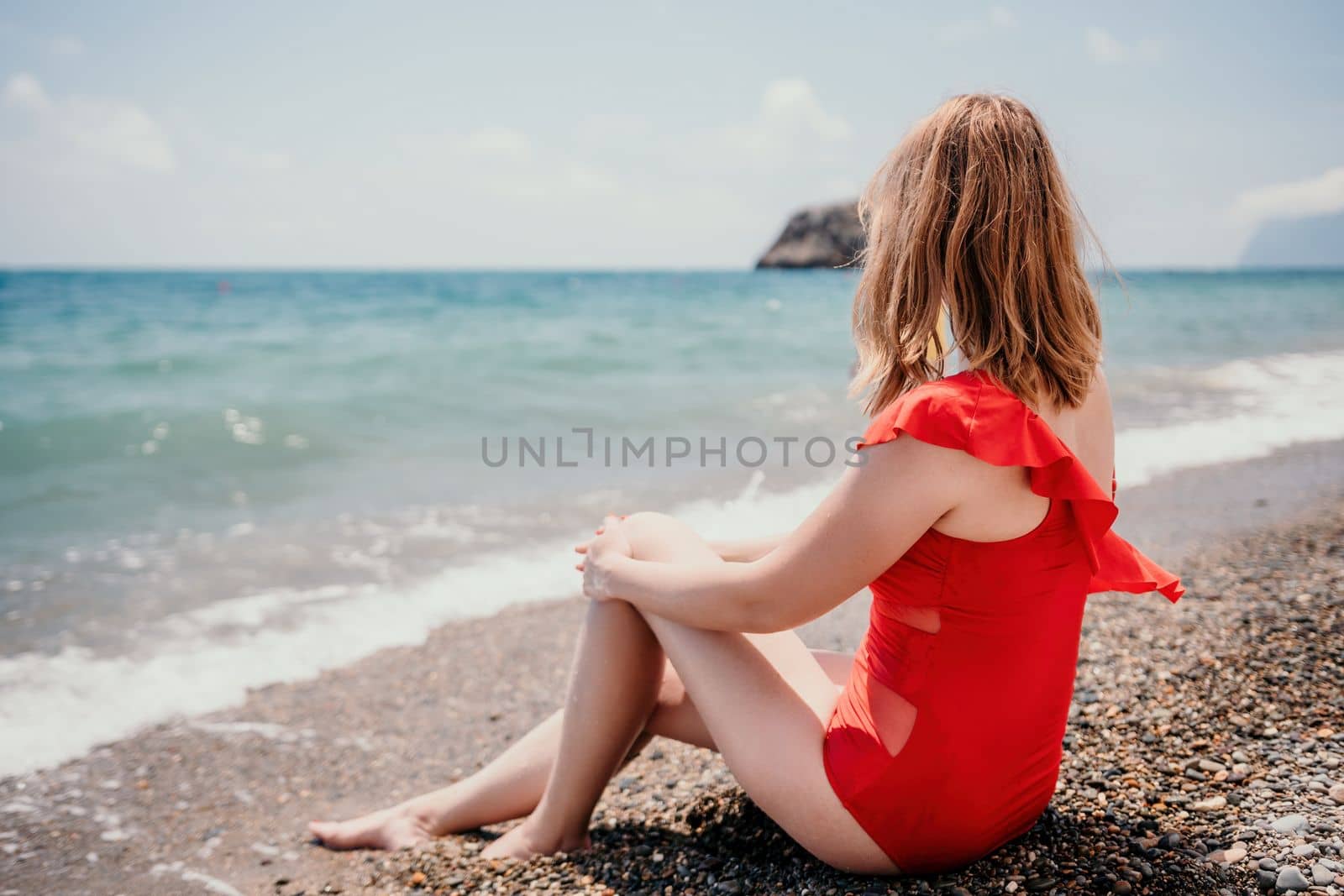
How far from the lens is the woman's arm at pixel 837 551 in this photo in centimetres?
167

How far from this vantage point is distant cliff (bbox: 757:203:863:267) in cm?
6356

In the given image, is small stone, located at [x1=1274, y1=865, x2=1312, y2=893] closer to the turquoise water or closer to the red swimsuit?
the red swimsuit

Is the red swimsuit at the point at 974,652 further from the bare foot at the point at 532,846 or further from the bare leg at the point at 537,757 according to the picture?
the bare foot at the point at 532,846

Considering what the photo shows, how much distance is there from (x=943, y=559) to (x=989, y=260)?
62cm

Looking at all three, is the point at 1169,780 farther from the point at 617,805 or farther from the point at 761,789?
the point at 617,805

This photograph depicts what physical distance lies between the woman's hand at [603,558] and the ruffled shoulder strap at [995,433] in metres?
0.91

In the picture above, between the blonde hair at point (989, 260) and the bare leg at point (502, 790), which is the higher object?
the blonde hair at point (989, 260)

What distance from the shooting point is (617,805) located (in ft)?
10.1

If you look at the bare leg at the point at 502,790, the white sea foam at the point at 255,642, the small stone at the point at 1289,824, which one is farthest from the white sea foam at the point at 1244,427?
the bare leg at the point at 502,790

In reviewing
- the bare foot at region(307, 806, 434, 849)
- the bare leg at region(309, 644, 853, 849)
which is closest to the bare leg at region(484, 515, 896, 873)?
the bare leg at region(309, 644, 853, 849)

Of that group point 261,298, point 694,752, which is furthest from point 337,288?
point 694,752

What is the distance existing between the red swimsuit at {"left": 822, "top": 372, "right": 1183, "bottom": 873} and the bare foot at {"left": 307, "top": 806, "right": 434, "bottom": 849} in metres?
1.68

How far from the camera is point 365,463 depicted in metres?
8.90

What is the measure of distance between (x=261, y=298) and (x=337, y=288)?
1176 centimetres
